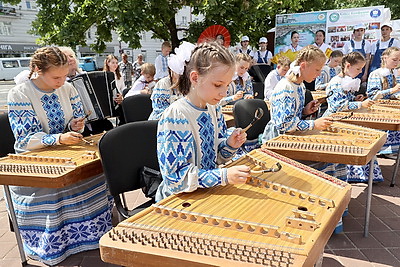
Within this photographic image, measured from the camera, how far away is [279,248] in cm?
115

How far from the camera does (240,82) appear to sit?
17.5ft

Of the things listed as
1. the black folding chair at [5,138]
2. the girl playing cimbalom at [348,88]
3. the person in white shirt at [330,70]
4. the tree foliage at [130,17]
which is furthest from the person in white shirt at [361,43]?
the black folding chair at [5,138]

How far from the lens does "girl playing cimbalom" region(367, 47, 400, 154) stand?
473 centimetres

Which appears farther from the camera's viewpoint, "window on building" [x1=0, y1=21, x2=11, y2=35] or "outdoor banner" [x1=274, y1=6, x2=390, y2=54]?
"window on building" [x1=0, y1=21, x2=11, y2=35]

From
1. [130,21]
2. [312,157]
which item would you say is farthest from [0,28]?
[312,157]

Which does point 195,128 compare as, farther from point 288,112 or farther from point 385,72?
point 385,72

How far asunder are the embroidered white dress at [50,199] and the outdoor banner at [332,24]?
761cm

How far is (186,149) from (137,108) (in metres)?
2.63

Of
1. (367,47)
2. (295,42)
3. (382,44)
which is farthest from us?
(295,42)

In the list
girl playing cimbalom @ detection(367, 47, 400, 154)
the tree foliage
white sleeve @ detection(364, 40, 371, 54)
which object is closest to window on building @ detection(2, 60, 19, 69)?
the tree foliage

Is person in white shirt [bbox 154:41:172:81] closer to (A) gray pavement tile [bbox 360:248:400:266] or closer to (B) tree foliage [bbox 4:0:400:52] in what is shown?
(B) tree foliage [bbox 4:0:400:52]

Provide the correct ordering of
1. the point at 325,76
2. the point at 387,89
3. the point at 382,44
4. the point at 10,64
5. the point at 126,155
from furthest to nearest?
the point at 10,64, the point at 382,44, the point at 325,76, the point at 387,89, the point at 126,155

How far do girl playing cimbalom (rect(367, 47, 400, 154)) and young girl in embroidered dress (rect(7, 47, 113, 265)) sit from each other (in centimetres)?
405

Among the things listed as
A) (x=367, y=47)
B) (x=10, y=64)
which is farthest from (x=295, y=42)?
(x=10, y=64)
